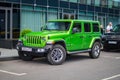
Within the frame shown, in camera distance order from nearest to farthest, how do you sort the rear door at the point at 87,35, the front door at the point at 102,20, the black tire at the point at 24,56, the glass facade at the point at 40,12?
the black tire at the point at 24,56
the rear door at the point at 87,35
the glass facade at the point at 40,12
the front door at the point at 102,20

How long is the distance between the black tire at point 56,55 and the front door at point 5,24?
9789 mm

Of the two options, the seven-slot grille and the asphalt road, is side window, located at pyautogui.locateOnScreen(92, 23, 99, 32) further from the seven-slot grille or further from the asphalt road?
the seven-slot grille

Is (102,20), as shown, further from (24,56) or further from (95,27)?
(24,56)

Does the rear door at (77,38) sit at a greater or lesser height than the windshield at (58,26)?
lesser

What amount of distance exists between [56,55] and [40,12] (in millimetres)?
12823

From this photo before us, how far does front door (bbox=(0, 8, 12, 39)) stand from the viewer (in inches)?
833

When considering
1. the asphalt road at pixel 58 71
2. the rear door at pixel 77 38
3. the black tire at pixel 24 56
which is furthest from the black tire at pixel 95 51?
the black tire at pixel 24 56

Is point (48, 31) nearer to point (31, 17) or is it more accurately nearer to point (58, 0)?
point (31, 17)

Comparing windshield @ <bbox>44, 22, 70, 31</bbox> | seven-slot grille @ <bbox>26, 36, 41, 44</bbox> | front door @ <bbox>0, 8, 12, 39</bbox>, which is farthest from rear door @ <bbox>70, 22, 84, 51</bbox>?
front door @ <bbox>0, 8, 12, 39</bbox>

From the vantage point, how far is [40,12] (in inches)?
963

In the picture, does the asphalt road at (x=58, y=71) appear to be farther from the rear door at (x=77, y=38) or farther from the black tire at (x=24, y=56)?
the rear door at (x=77, y=38)

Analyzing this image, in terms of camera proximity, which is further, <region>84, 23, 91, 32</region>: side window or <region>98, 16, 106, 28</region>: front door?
<region>98, 16, 106, 28</region>: front door

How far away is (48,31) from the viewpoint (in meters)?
13.2

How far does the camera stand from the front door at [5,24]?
21156 mm
